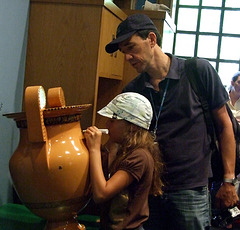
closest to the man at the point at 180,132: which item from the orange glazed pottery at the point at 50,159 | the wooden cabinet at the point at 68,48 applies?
the orange glazed pottery at the point at 50,159

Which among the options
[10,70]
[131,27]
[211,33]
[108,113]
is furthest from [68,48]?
[211,33]

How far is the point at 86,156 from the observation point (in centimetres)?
167

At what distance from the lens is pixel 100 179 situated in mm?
1646

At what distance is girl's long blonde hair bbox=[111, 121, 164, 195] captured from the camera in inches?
68.7

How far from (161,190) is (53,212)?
0.45 metres

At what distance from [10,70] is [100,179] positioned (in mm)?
877

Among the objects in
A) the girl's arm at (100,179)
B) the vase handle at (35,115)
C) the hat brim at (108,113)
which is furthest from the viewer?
the hat brim at (108,113)

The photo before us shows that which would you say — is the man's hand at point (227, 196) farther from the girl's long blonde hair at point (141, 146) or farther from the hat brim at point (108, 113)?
the hat brim at point (108, 113)

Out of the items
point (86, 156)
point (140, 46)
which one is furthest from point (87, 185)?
point (140, 46)

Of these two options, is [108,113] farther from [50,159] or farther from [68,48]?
[68,48]

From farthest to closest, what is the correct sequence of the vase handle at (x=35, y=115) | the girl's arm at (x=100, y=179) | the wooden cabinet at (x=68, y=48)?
the wooden cabinet at (x=68, y=48), the girl's arm at (x=100, y=179), the vase handle at (x=35, y=115)

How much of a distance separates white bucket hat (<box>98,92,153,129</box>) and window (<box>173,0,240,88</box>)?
167 inches

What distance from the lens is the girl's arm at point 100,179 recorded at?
1646 millimetres

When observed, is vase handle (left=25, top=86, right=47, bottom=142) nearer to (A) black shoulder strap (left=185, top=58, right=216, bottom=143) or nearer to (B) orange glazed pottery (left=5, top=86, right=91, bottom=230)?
(B) orange glazed pottery (left=5, top=86, right=91, bottom=230)
